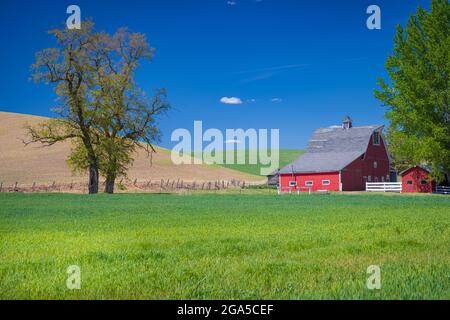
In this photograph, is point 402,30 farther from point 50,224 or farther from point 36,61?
point 50,224

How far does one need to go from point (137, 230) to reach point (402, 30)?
4128 centimetres

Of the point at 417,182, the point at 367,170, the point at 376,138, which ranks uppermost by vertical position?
the point at 376,138

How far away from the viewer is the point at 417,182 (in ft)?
205

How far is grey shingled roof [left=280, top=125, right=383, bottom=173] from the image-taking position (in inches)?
2639

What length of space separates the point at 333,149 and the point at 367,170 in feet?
18.6

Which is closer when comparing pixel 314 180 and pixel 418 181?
pixel 418 181

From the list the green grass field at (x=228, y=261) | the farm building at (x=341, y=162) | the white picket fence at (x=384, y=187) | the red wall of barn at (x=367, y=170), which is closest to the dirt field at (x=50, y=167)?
the farm building at (x=341, y=162)

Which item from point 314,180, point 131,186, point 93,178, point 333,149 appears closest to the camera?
point 93,178

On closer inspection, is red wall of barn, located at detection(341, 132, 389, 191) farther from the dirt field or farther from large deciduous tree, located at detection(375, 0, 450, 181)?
Result: the dirt field

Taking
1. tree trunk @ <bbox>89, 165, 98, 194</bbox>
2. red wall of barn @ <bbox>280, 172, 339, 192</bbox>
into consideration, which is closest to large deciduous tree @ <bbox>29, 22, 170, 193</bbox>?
tree trunk @ <bbox>89, 165, 98, 194</bbox>

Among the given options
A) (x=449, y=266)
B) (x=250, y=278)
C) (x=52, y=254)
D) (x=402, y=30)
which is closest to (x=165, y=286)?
(x=250, y=278)

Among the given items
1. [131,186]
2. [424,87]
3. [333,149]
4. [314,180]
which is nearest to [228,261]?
[424,87]

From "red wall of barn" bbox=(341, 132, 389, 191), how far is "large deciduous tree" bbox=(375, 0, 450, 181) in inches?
659

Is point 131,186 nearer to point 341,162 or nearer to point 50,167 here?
point 50,167
